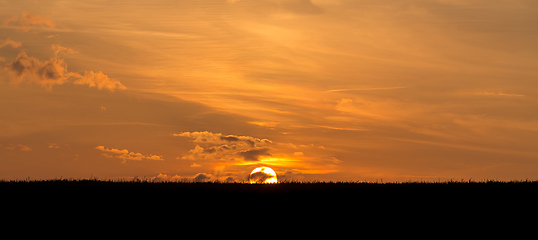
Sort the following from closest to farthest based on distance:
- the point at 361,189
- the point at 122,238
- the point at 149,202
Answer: the point at 122,238 → the point at 149,202 → the point at 361,189

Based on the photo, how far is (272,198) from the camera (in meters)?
30.6

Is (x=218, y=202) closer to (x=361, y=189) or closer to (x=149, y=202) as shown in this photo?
(x=149, y=202)

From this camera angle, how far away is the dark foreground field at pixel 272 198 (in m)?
29.6

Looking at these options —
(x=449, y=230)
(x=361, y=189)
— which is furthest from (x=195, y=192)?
(x=449, y=230)

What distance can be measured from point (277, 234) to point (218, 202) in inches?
187

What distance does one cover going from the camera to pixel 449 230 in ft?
90.7

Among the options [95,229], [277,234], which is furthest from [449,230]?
[95,229]

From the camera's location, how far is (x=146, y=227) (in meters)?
27.3

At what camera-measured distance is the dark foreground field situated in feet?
97.0

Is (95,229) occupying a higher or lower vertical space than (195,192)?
lower

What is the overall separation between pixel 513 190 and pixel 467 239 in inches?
325

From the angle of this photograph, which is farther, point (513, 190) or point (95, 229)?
point (513, 190)

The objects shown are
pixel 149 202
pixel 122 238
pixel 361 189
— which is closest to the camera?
pixel 122 238

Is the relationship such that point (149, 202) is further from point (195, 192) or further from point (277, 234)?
point (277, 234)
